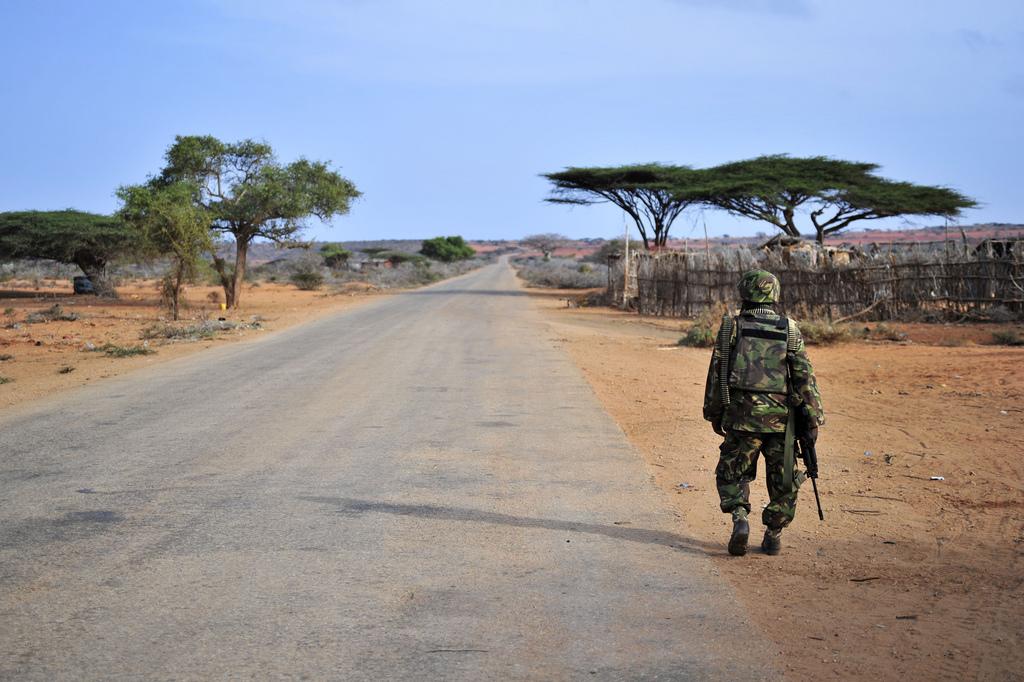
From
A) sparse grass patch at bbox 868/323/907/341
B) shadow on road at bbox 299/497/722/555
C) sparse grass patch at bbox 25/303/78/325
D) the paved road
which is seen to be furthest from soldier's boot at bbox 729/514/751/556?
sparse grass patch at bbox 25/303/78/325

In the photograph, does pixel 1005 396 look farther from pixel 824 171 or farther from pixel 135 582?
pixel 824 171

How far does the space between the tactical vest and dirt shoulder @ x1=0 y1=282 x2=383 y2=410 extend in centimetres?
860

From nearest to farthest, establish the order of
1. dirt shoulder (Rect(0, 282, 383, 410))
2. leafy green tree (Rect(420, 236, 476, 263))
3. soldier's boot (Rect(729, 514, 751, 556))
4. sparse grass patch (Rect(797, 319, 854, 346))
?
1. soldier's boot (Rect(729, 514, 751, 556))
2. dirt shoulder (Rect(0, 282, 383, 410))
3. sparse grass patch (Rect(797, 319, 854, 346))
4. leafy green tree (Rect(420, 236, 476, 263))

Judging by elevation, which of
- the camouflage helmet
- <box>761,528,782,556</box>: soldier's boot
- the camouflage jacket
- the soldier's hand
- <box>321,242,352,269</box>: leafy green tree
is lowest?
<box>761,528,782,556</box>: soldier's boot

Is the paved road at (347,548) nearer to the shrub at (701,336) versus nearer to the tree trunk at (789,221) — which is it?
the shrub at (701,336)

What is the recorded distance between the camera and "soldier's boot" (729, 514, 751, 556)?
5000mm

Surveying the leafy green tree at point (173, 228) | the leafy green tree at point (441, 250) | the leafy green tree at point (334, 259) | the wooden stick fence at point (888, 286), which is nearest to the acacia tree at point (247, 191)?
the leafy green tree at point (173, 228)

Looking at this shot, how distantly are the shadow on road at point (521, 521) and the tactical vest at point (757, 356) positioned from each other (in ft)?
2.77

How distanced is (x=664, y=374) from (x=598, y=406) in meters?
3.57

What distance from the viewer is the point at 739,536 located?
5008 mm

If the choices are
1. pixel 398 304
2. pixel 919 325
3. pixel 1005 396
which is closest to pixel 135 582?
pixel 1005 396

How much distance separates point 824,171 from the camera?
39781mm

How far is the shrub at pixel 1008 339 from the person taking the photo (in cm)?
1586

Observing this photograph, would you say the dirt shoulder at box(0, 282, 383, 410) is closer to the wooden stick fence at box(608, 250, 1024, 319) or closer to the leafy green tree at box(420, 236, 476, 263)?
the wooden stick fence at box(608, 250, 1024, 319)
